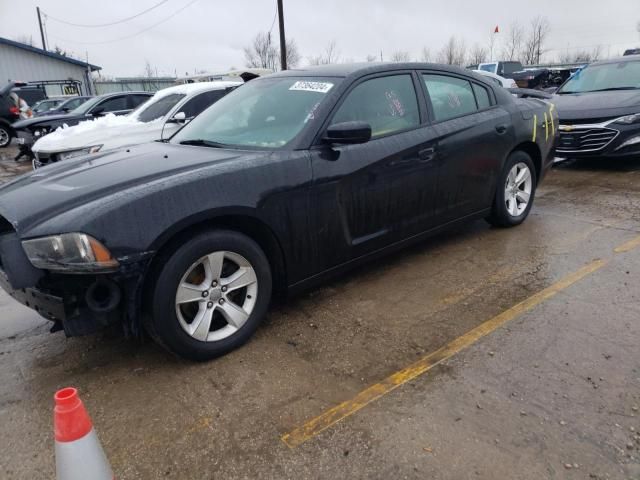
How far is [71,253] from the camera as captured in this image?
2.34 meters

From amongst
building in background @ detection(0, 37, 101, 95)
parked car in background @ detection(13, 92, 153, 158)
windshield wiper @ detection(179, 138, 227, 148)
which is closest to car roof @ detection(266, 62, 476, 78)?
windshield wiper @ detection(179, 138, 227, 148)

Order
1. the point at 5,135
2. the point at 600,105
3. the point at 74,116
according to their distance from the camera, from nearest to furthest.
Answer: the point at 600,105 → the point at 74,116 → the point at 5,135

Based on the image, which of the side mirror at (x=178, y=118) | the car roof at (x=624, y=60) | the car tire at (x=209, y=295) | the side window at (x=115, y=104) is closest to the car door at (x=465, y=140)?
the car tire at (x=209, y=295)

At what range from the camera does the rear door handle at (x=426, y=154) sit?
3.73 meters

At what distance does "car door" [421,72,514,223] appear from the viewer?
13.1ft

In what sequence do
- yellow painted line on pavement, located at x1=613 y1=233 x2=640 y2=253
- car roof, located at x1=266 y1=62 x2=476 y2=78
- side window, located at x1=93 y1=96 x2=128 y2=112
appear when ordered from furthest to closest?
1. side window, located at x1=93 y1=96 x2=128 y2=112
2. yellow painted line on pavement, located at x1=613 y1=233 x2=640 y2=253
3. car roof, located at x1=266 y1=62 x2=476 y2=78

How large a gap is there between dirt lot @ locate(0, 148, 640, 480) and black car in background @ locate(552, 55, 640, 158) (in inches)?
147

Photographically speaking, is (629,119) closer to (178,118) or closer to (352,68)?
(352,68)

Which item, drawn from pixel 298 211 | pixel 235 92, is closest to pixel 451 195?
pixel 298 211

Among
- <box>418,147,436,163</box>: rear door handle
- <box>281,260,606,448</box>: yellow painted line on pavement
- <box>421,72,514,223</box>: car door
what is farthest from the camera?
<box>421,72,514,223</box>: car door

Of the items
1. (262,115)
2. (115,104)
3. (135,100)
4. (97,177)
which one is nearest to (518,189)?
(262,115)

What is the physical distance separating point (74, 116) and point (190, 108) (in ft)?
16.0

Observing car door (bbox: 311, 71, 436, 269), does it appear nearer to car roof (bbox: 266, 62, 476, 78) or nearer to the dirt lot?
car roof (bbox: 266, 62, 476, 78)

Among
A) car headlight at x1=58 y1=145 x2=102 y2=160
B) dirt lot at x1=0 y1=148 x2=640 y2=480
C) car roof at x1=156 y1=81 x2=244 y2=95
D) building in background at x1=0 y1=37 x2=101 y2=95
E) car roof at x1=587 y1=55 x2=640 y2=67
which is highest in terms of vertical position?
building in background at x1=0 y1=37 x2=101 y2=95
